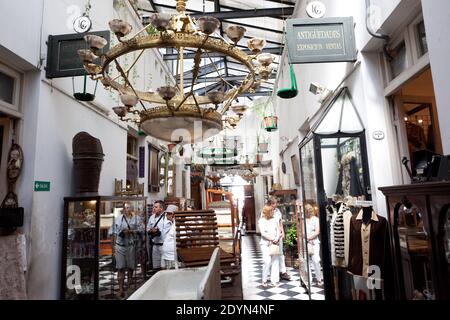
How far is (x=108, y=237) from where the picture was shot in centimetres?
434

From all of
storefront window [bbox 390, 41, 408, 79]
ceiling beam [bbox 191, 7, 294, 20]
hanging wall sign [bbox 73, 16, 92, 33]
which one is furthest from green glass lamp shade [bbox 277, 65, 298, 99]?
ceiling beam [bbox 191, 7, 294, 20]

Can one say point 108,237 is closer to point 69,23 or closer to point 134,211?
point 134,211

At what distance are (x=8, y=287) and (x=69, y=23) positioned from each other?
10.9 ft

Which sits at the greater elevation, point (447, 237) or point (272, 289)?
point (447, 237)

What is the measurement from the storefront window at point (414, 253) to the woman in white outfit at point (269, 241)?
10.4ft

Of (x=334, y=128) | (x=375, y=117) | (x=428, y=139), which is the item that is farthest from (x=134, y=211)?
(x=428, y=139)

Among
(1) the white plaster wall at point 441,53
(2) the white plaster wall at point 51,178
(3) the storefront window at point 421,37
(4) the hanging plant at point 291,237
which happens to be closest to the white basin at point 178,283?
(1) the white plaster wall at point 441,53

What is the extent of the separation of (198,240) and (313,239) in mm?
1770

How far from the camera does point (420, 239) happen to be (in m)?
2.00

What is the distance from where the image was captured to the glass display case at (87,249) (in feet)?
12.9

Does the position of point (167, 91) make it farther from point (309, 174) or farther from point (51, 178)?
point (51, 178)

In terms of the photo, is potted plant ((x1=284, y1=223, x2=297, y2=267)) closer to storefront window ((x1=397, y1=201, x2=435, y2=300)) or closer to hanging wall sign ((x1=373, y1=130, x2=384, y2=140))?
hanging wall sign ((x1=373, y1=130, x2=384, y2=140))

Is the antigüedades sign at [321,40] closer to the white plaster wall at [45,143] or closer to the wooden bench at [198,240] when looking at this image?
the wooden bench at [198,240]

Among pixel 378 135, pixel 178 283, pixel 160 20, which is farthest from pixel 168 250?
pixel 160 20
